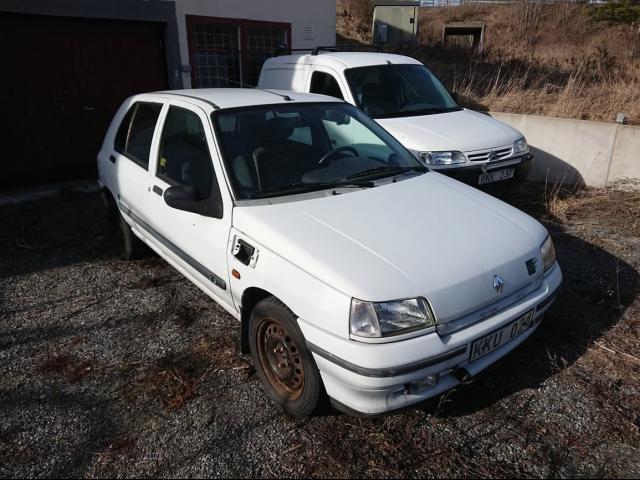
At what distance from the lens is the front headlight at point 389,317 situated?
219 centimetres

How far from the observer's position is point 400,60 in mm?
6758

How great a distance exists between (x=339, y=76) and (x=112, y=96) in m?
3.95

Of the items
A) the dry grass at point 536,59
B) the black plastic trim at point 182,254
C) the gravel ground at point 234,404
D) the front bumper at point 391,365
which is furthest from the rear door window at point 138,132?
the dry grass at point 536,59

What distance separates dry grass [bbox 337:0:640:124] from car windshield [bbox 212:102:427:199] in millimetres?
5269

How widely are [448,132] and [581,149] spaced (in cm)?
265

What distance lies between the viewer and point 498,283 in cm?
247

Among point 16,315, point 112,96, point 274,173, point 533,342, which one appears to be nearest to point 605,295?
point 533,342

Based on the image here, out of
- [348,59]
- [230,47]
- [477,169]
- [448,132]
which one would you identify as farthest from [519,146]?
[230,47]

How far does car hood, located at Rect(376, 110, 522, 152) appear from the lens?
211 inches

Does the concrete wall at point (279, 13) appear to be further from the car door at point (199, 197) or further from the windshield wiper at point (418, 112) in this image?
the car door at point (199, 197)

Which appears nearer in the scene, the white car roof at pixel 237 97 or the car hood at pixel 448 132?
the white car roof at pixel 237 97

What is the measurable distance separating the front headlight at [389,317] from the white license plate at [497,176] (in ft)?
11.6

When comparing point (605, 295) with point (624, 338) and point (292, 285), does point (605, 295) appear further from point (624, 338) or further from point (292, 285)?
point (292, 285)

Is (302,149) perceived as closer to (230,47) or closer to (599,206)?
(599,206)
